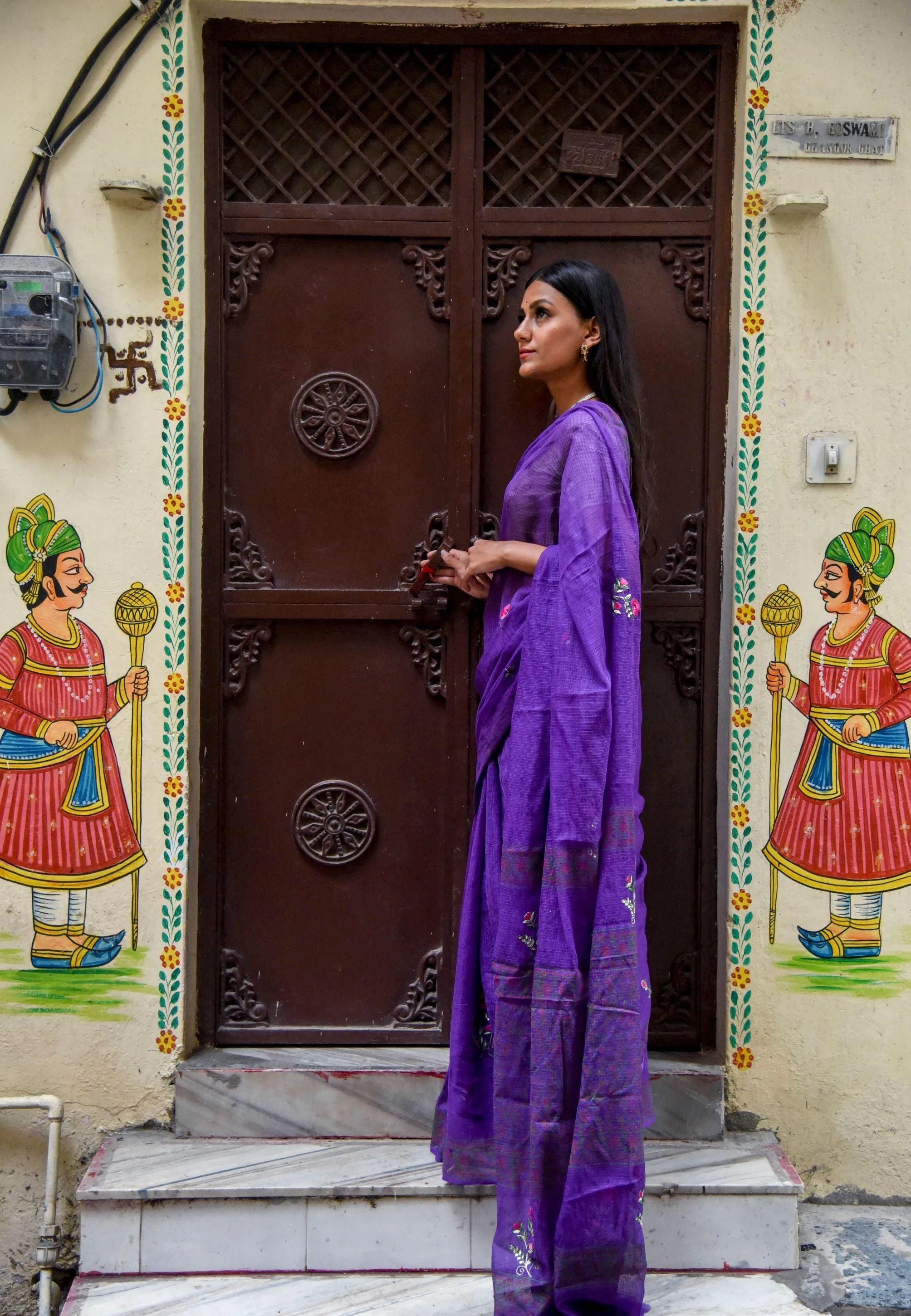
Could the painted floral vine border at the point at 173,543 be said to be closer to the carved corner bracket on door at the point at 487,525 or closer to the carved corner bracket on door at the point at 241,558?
the carved corner bracket on door at the point at 241,558

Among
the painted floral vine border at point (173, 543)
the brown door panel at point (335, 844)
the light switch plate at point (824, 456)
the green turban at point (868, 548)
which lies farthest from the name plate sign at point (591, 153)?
the brown door panel at point (335, 844)

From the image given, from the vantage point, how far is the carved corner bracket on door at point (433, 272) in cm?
316

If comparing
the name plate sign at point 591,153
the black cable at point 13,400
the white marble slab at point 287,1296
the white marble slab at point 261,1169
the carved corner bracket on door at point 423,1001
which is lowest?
the white marble slab at point 287,1296

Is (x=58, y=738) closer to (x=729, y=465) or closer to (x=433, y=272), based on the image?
(x=433, y=272)

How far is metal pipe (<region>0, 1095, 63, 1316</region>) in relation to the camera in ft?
9.66

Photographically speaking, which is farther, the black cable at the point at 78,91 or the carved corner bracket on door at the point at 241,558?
the carved corner bracket on door at the point at 241,558

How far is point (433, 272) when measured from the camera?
3160mm

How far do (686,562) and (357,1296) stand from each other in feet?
6.46

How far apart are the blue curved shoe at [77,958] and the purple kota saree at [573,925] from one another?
3.25 ft

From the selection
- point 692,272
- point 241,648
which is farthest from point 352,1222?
point 692,272

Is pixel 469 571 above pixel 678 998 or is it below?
above

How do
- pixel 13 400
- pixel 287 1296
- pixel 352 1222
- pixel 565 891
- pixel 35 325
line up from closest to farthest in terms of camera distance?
pixel 565 891 → pixel 287 1296 → pixel 352 1222 → pixel 35 325 → pixel 13 400

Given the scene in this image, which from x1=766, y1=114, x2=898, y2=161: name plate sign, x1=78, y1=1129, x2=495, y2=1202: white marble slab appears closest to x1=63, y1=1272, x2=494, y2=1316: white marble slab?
x1=78, y1=1129, x2=495, y2=1202: white marble slab

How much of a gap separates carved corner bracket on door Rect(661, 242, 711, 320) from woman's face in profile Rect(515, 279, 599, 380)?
0.48m
